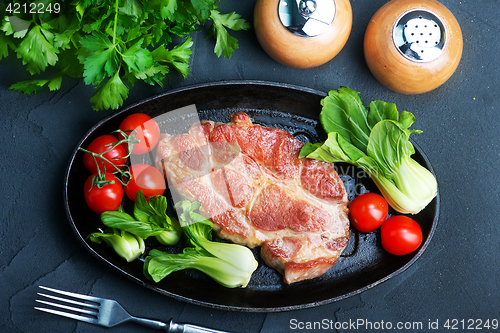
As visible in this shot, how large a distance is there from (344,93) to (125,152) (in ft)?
5.41

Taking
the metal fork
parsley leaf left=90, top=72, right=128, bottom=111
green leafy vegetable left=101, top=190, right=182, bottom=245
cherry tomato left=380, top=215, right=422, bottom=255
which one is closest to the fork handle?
the metal fork

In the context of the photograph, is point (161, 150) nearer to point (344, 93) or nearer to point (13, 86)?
point (13, 86)

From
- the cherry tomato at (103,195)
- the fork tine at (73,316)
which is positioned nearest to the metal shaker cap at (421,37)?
the cherry tomato at (103,195)

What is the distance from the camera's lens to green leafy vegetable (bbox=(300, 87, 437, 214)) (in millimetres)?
2512

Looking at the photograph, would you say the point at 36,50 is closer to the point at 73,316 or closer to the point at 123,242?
the point at 123,242

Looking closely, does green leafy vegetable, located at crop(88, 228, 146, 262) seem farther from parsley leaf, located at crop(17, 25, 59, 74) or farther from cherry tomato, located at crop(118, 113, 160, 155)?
parsley leaf, located at crop(17, 25, 59, 74)

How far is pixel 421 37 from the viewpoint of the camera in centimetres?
254

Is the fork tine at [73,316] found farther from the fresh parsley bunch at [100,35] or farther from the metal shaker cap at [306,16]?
the metal shaker cap at [306,16]

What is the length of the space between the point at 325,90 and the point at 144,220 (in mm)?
1753

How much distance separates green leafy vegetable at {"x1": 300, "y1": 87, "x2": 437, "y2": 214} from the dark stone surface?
0.42m

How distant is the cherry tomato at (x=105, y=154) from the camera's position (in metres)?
2.49

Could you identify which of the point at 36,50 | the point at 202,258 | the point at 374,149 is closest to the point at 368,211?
the point at 374,149

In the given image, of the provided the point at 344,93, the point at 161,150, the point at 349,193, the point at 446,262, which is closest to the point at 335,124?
the point at 344,93

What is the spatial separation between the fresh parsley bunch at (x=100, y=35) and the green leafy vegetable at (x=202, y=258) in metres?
0.95
